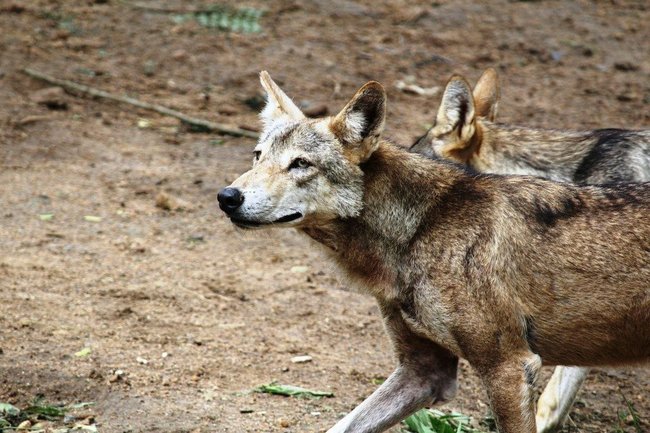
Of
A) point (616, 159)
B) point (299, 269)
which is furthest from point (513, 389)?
point (299, 269)

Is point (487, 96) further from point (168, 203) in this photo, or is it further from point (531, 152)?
point (168, 203)

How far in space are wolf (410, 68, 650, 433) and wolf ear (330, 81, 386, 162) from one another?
1.82 m

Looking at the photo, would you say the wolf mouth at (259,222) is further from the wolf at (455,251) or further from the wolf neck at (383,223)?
the wolf neck at (383,223)

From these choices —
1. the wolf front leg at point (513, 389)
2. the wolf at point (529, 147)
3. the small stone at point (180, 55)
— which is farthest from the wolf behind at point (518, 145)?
the small stone at point (180, 55)

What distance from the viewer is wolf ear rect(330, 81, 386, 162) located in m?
5.48

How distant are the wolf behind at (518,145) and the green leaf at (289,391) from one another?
1861 millimetres

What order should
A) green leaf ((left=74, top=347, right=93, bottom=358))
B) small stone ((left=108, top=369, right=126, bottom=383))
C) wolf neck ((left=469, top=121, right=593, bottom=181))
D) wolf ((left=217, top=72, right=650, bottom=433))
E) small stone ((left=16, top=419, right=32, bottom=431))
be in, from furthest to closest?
wolf neck ((left=469, top=121, right=593, bottom=181)) < green leaf ((left=74, top=347, right=93, bottom=358)) < small stone ((left=108, top=369, right=126, bottom=383)) < small stone ((left=16, top=419, right=32, bottom=431)) < wolf ((left=217, top=72, right=650, bottom=433))

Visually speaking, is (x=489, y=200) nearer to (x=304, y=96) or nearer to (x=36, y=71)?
(x=304, y=96)

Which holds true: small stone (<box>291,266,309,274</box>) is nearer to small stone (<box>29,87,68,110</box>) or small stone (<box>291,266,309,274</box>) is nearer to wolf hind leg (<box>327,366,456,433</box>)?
wolf hind leg (<box>327,366,456,433</box>)

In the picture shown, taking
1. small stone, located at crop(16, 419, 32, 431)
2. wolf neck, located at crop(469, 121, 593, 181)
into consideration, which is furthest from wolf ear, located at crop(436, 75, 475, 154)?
small stone, located at crop(16, 419, 32, 431)

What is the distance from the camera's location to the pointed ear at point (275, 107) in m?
5.98

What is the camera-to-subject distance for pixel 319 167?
5465 mm

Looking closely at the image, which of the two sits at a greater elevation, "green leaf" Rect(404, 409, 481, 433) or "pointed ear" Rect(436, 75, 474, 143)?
"pointed ear" Rect(436, 75, 474, 143)

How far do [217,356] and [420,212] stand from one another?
7.59 feet
